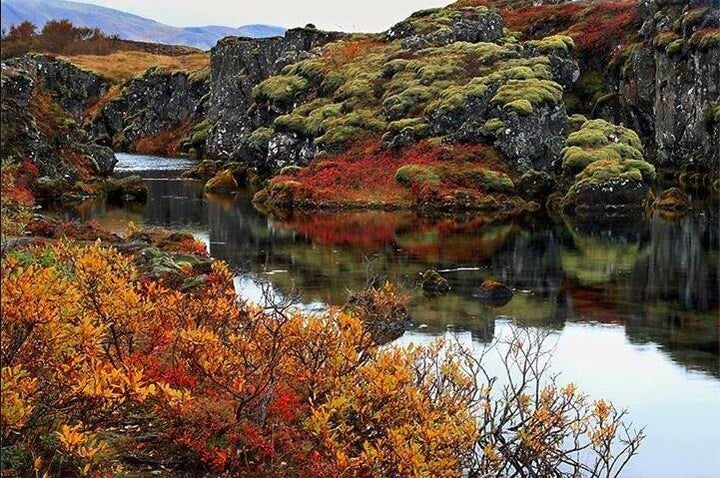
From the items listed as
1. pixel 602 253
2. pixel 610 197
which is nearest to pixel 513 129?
pixel 610 197

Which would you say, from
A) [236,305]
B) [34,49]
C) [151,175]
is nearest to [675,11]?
[151,175]

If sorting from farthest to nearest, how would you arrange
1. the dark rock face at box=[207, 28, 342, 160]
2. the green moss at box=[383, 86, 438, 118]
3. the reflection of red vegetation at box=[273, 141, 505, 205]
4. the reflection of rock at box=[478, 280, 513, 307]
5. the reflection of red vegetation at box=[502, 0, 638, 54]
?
the reflection of red vegetation at box=[502, 0, 638, 54]
the dark rock face at box=[207, 28, 342, 160]
the green moss at box=[383, 86, 438, 118]
the reflection of red vegetation at box=[273, 141, 505, 205]
the reflection of rock at box=[478, 280, 513, 307]

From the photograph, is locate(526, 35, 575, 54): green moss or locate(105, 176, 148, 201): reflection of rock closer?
locate(105, 176, 148, 201): reflection of rock

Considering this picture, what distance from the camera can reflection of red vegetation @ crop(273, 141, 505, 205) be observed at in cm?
7681

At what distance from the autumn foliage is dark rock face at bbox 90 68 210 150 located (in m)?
140

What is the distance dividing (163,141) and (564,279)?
119 m

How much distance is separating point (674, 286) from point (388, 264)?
13896 mm

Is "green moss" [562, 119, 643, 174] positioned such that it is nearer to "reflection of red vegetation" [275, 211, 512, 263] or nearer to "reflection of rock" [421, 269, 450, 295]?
"reflection of red vegetation" [275, 211, 512, 263]

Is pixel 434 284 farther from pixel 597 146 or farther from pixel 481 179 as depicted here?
pixel 597 146

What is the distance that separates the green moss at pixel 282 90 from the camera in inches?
3999

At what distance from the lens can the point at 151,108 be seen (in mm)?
157625

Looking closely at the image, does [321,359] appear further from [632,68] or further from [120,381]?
[632,68]

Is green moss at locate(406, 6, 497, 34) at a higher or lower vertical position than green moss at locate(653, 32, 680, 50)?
higher

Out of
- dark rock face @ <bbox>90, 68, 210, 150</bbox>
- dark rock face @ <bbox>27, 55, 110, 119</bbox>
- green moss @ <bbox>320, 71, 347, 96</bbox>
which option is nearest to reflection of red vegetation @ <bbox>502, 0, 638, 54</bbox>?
green moss @ <bbox>320, 71, 347, 96</bbox>
